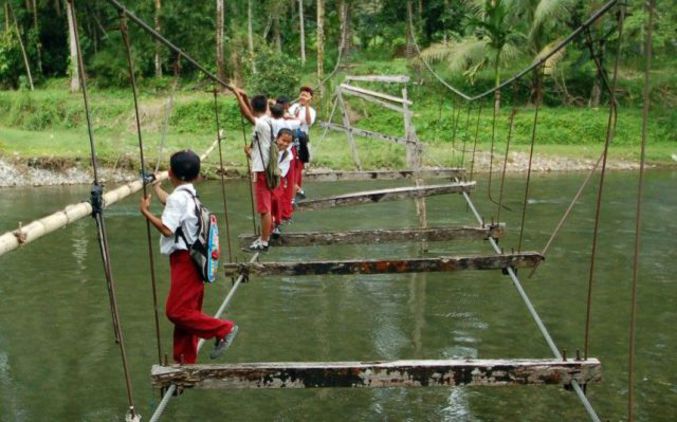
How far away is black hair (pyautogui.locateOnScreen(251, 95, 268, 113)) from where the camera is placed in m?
5.20

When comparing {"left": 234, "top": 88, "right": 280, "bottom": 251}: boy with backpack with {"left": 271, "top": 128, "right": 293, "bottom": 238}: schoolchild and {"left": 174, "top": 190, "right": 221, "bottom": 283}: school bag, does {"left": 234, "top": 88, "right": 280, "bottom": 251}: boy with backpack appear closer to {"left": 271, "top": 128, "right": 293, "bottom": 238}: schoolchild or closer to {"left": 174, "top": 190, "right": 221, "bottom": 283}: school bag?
{"left": 271, "top": 128, "right": 293, "bottom": 238}: schoolchild

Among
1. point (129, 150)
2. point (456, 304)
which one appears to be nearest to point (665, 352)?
point (456, 304)

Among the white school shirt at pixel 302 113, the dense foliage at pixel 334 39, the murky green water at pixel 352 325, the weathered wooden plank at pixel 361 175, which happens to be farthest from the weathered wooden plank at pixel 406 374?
the dense foliage at pixel 334 39

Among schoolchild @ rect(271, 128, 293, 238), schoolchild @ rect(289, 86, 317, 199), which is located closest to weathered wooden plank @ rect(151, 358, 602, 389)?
schoolchild @ rect(271, 128, 293, 238)

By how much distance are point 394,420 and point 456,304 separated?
116 inches

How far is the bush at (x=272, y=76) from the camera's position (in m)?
16.5

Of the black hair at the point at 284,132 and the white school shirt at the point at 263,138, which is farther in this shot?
the black hair at the point at 284,132

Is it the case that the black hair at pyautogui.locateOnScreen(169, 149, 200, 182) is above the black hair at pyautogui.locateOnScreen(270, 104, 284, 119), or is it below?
above

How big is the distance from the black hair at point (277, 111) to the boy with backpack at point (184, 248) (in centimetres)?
232

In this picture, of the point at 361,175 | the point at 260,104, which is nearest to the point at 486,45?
the point at 361,175

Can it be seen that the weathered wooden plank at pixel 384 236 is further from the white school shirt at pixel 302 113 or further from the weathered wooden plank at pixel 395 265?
the white school shirt at pixel 302 113

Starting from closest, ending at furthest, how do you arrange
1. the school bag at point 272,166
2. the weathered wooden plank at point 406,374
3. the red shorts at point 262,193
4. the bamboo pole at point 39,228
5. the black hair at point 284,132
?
1. the bamboo pole at point 39,228
2. the weathered wooden plank at point 406,374
3. the school bag at point 272,166
4. the red shorts at point 262,193
5. the black hair at point 284,132

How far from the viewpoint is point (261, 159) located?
17.0 feet

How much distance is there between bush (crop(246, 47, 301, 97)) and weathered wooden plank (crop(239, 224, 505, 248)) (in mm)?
11108
